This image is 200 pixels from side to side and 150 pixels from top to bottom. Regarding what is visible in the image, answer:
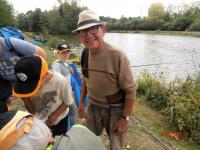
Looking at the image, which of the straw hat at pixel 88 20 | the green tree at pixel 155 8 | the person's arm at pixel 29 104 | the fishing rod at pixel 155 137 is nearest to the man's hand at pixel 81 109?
the person's arm at pixel 29 104

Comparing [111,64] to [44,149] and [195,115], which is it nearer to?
[44,149]

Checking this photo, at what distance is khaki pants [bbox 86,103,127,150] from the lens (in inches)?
118

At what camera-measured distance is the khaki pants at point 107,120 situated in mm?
3000

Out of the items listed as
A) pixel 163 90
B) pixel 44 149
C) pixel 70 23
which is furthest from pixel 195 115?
pixel 70 23

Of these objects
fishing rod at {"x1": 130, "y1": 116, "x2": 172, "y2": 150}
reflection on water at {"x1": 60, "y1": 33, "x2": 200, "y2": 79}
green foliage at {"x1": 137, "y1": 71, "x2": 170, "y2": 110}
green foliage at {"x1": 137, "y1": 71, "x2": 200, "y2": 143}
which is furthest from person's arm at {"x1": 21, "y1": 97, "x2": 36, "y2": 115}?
reflection on water at {"x1": 60, "y1": 33, "x2": 200, "y2": 79}

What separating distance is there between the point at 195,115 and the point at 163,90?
6.05 ft

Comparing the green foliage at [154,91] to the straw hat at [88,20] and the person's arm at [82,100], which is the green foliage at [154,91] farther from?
the straw hat at [88,20]

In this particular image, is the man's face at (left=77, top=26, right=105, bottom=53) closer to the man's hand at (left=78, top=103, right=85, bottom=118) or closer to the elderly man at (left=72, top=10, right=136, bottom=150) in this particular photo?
the elderly man at (left=72, top=10, right=136, bottom=150)

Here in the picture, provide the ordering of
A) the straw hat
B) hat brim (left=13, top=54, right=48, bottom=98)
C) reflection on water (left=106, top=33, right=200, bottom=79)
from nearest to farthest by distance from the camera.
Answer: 1. hat brim (left=13, top=54, right=48, bottom=98)
2. the straw hat
3. reflection on water (left=106, top=33, right=200, bottom=79)

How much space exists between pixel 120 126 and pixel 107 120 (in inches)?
8.2

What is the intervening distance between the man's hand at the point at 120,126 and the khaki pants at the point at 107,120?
4 centimetres

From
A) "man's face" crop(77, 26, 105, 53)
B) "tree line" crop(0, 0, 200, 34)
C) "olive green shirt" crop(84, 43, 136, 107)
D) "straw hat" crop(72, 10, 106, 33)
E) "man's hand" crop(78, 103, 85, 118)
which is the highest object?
"straw hat" crop(72, 10, 106, 33)

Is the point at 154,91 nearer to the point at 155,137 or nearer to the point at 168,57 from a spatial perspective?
the point at 155,137

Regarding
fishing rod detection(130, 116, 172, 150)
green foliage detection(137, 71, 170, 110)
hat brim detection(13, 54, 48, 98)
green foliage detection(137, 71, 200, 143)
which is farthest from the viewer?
green foliage detection(137, 71, 170, 110)
